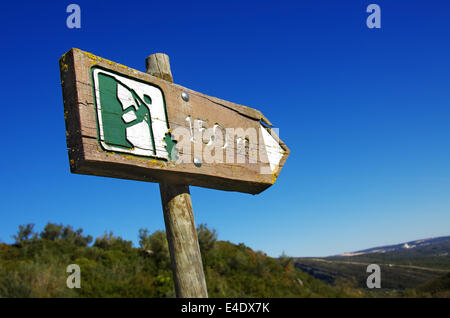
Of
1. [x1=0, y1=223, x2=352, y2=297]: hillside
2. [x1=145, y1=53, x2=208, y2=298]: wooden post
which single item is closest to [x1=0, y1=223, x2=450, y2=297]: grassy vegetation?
[x1=0, y1=223, x2=352, y2=297]: hillside

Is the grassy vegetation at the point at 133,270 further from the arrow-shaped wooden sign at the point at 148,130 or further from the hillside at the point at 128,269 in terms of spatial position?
the arrow-shaped wooden sign at the point at 148,130

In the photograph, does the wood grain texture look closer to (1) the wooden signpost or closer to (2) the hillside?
(1) the wooden signpost

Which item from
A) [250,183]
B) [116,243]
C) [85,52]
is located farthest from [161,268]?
[85,52]

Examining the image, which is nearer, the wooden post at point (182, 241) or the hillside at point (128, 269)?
the wooden post at point (182, 241)

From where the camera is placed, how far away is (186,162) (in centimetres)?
181

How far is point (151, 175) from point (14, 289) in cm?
809

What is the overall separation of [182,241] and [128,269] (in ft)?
31.8

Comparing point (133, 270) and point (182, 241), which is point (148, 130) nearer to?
point (182, 241)

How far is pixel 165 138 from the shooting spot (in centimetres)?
175

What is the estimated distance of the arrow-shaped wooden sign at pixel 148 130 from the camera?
Answer: 1484 millimetres

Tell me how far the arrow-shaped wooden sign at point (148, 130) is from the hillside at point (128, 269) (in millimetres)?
7526

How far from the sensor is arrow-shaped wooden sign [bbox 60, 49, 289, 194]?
1.48 metres

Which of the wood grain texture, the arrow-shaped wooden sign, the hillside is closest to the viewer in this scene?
the arrow-shaped wooden sign

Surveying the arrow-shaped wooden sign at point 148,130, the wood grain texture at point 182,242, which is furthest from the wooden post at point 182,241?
the arrow-shaped wooden sign at point 148,130
